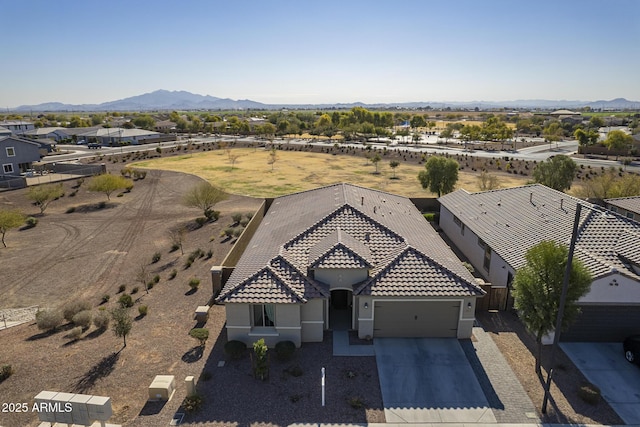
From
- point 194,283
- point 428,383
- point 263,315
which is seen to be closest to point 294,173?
point 194,283

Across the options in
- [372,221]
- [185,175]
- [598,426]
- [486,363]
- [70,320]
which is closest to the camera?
[598,426]

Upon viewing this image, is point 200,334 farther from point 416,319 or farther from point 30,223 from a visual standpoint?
point 30,223

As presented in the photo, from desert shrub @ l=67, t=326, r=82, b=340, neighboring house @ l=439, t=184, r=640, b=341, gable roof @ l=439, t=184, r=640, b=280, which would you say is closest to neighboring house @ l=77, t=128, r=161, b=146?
desert shrub @ l=67, t=326, r=82, b=340

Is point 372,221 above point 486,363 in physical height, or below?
above

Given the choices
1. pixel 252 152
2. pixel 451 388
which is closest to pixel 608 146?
pixel 252 152

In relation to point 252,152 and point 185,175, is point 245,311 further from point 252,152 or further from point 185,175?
point 252,152

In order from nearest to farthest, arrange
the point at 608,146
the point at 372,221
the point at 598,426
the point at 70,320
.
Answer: the point at 598,426 → the point at 70,320 → the point at 372,221 → the point at 608,146

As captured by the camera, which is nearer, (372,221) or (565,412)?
(565,412)

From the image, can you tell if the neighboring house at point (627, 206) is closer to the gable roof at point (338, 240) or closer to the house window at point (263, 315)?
the gable roof at point (338, 240)

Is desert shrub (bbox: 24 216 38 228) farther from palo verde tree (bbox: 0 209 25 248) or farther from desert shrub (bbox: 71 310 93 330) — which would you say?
desert shrub (bbox: 71 310 93 330)
